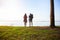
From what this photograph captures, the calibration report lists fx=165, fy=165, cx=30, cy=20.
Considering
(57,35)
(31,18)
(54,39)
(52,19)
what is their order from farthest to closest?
(31,18), (52,19), (57,35), (54,39)

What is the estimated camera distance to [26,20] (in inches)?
579

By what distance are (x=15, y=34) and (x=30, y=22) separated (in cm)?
399

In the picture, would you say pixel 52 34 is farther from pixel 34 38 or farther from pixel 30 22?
pixel 30 22

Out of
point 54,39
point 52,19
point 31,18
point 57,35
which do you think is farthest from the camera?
point 31,18

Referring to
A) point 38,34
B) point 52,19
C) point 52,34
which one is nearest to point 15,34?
point 38,34

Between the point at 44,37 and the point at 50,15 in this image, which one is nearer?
the point at 44,37

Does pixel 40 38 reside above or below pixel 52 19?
below

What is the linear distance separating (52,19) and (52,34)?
8.74 feet

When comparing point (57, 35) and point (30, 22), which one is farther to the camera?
point (30, 22)

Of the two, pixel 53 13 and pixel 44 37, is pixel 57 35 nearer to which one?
pixel 44 37

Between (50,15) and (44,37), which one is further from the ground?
(50,15)

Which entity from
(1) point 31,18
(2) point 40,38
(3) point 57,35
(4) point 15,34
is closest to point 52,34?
(3) point 57,35

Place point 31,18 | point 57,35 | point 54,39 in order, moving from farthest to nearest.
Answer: point 31,18 < point 57,35 < point 54,39

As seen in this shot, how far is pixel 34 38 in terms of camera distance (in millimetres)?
9953
